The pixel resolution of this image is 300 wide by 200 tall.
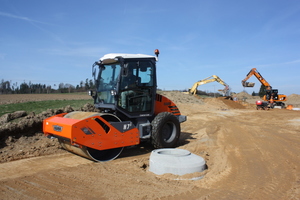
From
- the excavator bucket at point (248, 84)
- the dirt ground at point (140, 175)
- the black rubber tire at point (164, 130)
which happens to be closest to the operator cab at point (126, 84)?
the black rubber tire at point (164, 130)

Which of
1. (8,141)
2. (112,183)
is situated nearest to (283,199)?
(112,183)

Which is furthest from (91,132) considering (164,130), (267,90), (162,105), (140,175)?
(267,90)

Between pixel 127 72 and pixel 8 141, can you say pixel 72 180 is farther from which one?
pixel 8 141

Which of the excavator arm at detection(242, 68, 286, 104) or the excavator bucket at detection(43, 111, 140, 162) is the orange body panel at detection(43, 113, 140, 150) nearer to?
the excavator bucket at detection(43, 111, 140, 162)

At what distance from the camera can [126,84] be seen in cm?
668

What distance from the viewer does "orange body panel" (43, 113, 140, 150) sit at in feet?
18.1

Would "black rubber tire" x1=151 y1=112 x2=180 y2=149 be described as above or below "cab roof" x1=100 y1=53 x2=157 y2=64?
below

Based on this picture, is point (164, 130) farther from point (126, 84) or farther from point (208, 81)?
point (208, 81)

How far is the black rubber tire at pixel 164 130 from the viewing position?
7023mm

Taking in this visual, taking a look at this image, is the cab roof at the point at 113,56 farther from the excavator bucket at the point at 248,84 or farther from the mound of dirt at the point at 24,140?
the excavator bucket at the point at 248,84

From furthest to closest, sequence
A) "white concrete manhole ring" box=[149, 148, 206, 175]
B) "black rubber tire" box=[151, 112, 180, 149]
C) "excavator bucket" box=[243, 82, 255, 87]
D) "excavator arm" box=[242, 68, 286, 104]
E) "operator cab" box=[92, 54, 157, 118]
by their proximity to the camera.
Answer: "excavator bucket" box=[243, 82, 255, 87] < "excavator arm" box=[242, 68, 286, 104] < "black rubber tire" box=[151, 112, 180, 149] < "operator cab" box=[92, 54, 157, 118] < "white concrete manhole ring" box=[149, 148, 206, 175]

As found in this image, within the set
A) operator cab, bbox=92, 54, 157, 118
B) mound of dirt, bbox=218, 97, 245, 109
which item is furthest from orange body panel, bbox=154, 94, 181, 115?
mound of dirt, bbox=218, 97, 245, 109

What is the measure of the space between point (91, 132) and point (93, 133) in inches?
2.2

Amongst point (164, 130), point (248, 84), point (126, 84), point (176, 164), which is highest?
point (248, 84)
